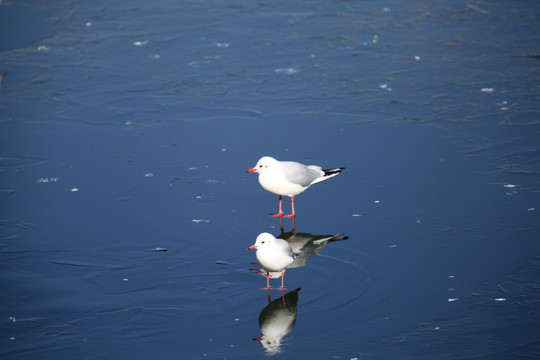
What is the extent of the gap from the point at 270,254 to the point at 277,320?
0.61m

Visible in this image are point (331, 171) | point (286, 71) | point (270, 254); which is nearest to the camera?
point (270, 254)

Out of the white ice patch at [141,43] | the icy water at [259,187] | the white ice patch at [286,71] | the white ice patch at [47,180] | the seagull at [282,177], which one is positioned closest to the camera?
the icy water at [259,187]

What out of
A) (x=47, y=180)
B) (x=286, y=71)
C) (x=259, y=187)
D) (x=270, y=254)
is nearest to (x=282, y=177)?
(x=259, y=187)

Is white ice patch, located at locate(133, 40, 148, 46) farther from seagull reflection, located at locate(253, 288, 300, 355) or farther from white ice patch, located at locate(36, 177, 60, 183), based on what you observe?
seagull reflection, located at locate(253, 288, 300, 355)

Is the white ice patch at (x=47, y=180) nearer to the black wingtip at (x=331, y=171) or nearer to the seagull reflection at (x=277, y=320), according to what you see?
the black wingtip at (x=331, y=171)

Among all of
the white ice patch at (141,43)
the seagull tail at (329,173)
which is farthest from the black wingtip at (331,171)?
the white ice patch at (141,43)

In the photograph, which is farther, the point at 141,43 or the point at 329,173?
the point at 141,43

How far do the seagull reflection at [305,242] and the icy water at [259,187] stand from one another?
0.03m

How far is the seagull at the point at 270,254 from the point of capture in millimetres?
5703

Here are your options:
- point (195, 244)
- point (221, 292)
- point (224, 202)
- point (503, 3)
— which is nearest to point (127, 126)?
point (224, 202)

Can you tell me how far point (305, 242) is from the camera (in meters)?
6.45

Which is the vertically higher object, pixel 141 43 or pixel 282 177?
pixel 141 43

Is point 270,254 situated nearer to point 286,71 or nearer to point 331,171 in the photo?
point 331,171

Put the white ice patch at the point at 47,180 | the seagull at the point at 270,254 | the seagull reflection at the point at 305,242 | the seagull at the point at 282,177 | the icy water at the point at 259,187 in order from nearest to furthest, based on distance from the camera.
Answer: the icy water at the point at 259,187, the seagull at the point at 270,254, the seagull reflection at the point at 305,242, the seagull at the point at 282,177, the white ice patch at the point at 47,180
